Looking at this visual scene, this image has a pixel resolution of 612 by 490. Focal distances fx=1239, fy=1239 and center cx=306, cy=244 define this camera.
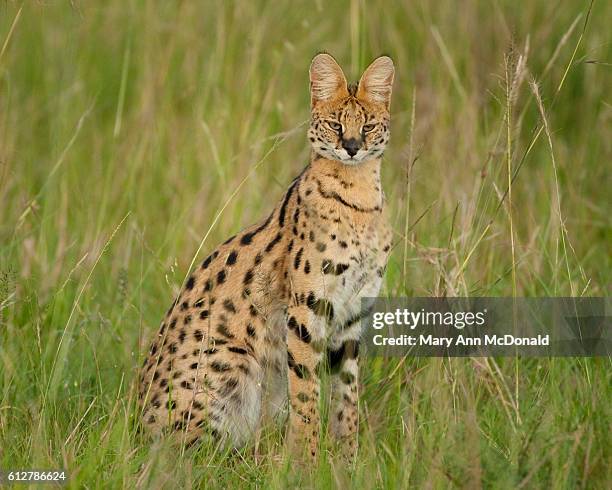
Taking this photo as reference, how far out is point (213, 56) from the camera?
7.32 meters

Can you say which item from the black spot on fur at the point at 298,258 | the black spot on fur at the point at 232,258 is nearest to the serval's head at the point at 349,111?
the black spot on fur at the point at 298,258

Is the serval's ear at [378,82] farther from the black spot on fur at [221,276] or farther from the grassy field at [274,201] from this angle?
the black spot on fur at [221,276]

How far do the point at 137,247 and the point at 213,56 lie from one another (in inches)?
55.8

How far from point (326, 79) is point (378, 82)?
0.21 metres


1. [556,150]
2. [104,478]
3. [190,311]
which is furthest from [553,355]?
[556,150]

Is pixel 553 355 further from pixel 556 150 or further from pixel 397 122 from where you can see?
pixel 397 122

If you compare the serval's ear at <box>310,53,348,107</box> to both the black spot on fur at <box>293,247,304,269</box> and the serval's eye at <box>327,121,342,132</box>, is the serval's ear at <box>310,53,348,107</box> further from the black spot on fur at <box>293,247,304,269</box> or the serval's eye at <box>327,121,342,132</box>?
the black spot on fur at <box>293,247,304,269</box>

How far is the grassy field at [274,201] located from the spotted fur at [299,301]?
0.47ft

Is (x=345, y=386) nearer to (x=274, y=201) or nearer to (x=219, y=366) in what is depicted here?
(x=219, y=366)

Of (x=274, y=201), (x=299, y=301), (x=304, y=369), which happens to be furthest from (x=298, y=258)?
(x=274, y=201)

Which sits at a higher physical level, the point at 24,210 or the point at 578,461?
the point at 24,210

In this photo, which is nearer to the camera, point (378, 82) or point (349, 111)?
point (349, 111)

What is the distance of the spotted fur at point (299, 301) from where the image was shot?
4.89 metres

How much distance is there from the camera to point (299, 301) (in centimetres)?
491
